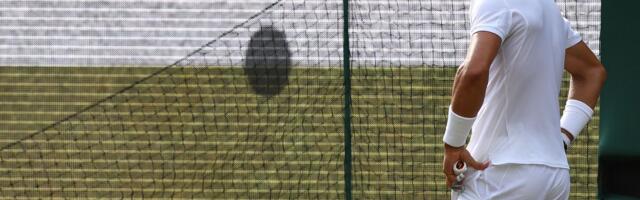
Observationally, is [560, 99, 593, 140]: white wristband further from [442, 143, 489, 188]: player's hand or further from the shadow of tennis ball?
the shadow of tennis ball

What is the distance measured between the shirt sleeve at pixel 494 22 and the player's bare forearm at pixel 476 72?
0.01m

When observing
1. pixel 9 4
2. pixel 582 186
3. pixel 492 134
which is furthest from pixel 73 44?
pixel 492 134

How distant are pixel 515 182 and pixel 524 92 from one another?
0.25 metres

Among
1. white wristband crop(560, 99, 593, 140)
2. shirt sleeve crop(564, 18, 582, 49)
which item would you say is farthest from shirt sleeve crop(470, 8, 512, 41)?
white wristband crop(560, 99, 593, 140)

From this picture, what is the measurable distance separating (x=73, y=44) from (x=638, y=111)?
3.65m

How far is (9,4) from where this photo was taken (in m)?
7.23

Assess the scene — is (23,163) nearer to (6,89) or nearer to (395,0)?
(6,89)

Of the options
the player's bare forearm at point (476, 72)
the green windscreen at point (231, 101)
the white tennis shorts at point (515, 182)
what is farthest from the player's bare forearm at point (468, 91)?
the green windscreen at point (231, 101)

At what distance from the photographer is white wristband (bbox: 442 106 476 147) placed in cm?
307

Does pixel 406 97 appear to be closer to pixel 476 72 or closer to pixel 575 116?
pixel 575 116

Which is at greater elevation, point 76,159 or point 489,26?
point 489,26

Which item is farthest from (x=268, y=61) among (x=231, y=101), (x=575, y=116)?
(x=575, y=116)

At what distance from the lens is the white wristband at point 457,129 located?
3074mm

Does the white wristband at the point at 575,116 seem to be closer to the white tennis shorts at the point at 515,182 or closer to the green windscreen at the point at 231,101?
the white tennis shorts at the point at 515,182
